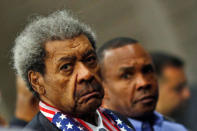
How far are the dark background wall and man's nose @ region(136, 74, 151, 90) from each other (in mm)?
4473

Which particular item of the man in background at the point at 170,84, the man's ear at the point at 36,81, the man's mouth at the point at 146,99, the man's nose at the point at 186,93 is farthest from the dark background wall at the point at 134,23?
the man's ear at the point at 36,81

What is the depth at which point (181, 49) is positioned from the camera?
430 inches

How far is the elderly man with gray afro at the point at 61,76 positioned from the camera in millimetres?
3195

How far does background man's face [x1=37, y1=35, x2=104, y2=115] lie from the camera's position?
3201 mm

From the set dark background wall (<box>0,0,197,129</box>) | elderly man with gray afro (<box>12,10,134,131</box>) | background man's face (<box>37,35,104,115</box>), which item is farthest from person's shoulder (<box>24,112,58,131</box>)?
dark background wall (<box>0,0,197,129</box>)

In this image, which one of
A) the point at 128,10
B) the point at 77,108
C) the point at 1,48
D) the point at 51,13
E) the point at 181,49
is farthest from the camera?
the point at 181,49

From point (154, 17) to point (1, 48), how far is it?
3775mm

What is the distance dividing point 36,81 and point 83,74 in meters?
0.37

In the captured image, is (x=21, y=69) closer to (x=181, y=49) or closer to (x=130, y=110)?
(x=130, y=110)

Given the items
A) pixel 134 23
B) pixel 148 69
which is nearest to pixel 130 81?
pixel 148 69

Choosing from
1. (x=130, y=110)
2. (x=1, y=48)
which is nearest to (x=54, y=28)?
(x=130, y=110)

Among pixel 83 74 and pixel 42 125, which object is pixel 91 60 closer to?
pixel 83 74

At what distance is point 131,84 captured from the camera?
4.26m

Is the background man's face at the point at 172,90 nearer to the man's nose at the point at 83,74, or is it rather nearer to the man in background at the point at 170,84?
the man in background at the point at 170,84
